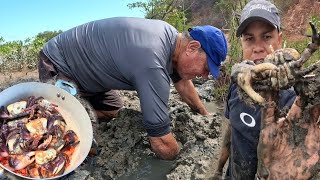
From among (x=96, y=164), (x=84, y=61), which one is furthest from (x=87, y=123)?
(x=84, y=61)

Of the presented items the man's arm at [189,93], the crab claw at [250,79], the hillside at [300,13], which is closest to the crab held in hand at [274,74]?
the crab claw at [250,79]

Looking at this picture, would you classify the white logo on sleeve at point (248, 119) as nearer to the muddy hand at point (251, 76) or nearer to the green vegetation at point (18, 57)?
the muddy hand at point (251, 76)

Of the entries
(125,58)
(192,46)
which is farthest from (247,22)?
(125,58)

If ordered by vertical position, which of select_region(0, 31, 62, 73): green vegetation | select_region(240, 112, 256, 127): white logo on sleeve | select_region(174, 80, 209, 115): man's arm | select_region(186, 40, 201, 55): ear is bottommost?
select_region(0, 31, 62, 73): green vegetation

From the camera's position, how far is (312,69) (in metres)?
1.39

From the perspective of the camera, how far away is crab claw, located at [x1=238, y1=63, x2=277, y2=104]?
4.48 feet

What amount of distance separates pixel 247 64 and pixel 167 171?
2166 millimetres

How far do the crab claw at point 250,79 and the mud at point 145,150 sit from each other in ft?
6.12

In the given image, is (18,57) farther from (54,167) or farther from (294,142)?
(294,142)

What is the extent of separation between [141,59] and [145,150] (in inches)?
38.8

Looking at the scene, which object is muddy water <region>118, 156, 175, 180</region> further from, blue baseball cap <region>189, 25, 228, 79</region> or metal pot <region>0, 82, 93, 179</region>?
blue baseball cap <region>189, 25, 228, 79</region>

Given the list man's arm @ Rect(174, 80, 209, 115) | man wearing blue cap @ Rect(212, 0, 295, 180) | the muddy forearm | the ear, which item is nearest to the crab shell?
man wearing blue cap @ Rect(212, 0, 295, 180)

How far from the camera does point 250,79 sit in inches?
54.6

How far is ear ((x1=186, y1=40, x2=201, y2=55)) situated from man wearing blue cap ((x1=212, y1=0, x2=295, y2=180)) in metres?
1.07
